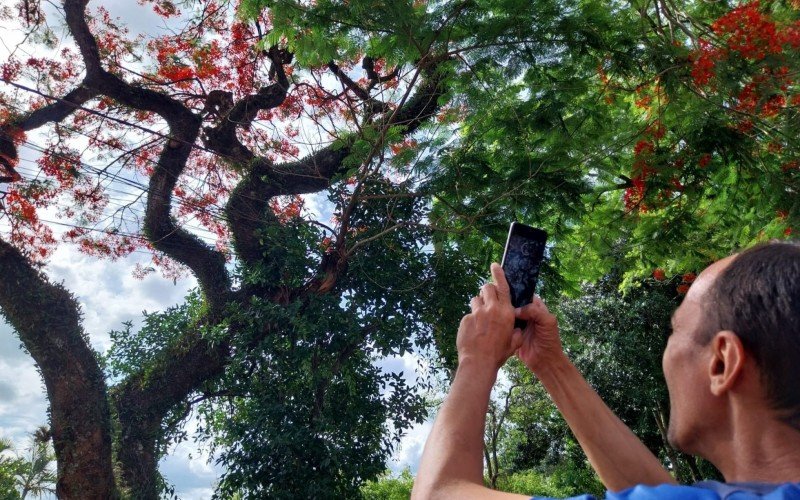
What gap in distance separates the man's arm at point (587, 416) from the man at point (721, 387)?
274mm

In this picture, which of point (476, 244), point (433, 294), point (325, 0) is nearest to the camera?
point (325, 0)

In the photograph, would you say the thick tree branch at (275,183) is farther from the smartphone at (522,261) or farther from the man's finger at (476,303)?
the man's finger at (476,303)

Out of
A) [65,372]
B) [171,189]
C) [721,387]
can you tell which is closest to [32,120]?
[171,189]

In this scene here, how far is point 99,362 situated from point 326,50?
17.0 feet

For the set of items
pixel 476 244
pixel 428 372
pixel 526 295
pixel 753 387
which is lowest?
pixel 753 387

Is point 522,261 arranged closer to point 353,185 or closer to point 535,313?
point 535,313

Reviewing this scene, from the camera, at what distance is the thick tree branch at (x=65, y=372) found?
304 inches

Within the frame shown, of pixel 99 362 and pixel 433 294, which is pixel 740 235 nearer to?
pixel 433 294

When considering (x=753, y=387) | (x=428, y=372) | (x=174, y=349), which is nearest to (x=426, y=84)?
(x=428, y=372)

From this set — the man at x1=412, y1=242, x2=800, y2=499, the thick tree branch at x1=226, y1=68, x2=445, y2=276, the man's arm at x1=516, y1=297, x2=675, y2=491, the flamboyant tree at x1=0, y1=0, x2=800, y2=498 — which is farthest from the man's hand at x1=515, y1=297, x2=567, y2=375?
the thick tree branch at x1=226, y1=68, x2=445, y2=276

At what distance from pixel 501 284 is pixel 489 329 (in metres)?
0.15

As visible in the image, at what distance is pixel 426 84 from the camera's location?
27.0ft

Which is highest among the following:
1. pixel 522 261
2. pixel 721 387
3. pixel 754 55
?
pixel 754 55

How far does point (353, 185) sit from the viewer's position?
8453mm
